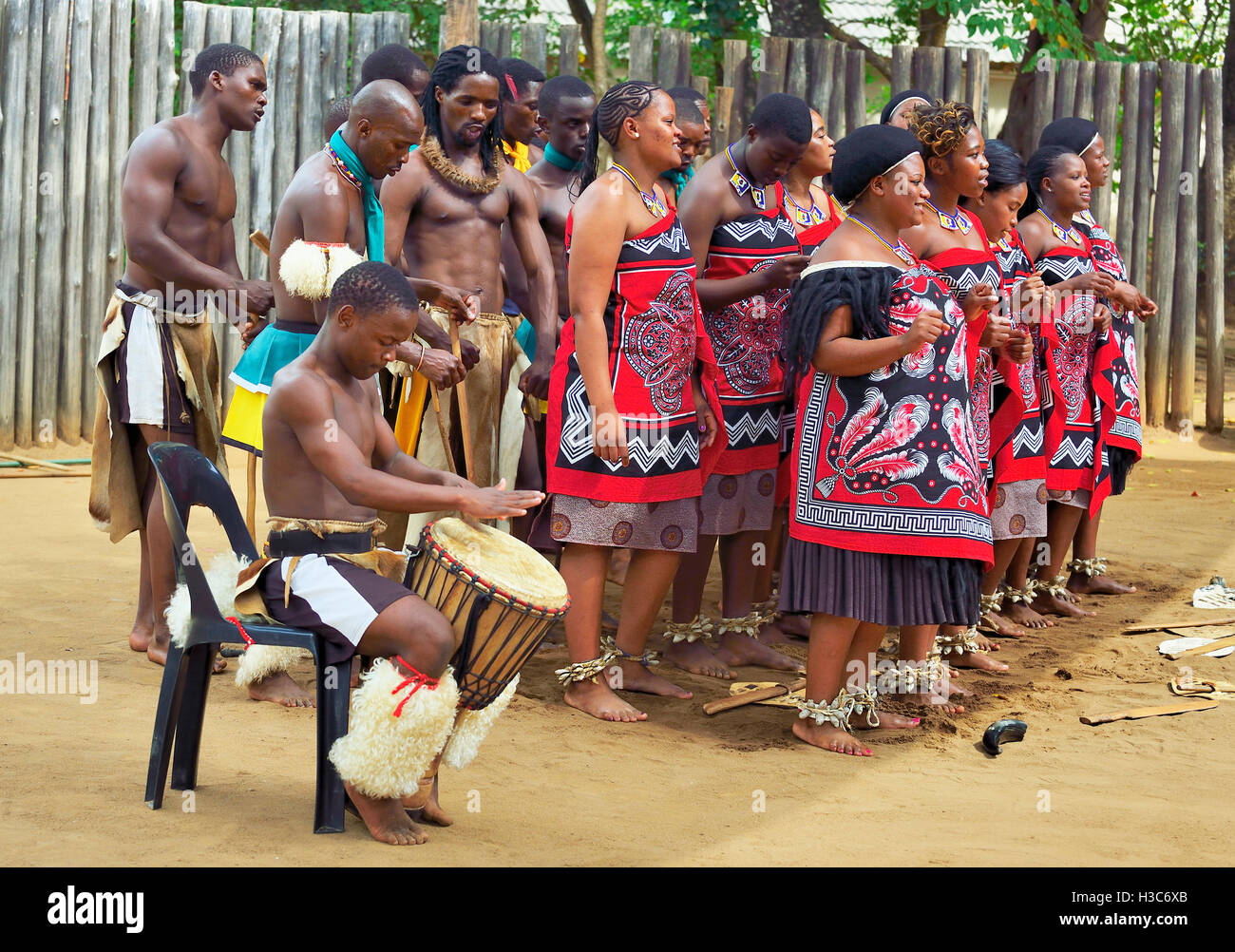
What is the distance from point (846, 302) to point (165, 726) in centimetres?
237

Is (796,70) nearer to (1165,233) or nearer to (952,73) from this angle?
(952,73)

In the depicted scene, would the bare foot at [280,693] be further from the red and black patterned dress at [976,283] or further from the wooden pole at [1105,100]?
the wooden pole at [1105,100]

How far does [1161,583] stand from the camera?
280 inches

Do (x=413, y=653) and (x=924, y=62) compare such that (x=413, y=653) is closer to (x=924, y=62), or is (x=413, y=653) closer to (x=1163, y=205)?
(x=924, y=62)

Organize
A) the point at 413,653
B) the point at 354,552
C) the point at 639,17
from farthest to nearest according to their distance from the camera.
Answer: the point at 639,17
the point at 354,552
the point at 413,653

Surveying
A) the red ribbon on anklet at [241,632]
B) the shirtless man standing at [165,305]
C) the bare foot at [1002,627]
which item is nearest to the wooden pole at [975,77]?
the bare foot at [1002,627]

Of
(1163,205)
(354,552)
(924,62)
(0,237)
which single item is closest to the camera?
(354,552)

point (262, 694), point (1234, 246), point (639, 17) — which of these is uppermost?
point (639, 17)

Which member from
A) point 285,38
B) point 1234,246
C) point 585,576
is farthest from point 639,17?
point 585,576

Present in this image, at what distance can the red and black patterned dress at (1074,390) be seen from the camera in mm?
6184

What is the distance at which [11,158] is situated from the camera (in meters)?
9.24

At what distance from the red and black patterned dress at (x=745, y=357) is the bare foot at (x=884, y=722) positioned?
1.02 metres

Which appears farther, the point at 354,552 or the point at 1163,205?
the point at 1163,205

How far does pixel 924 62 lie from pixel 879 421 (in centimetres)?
659
